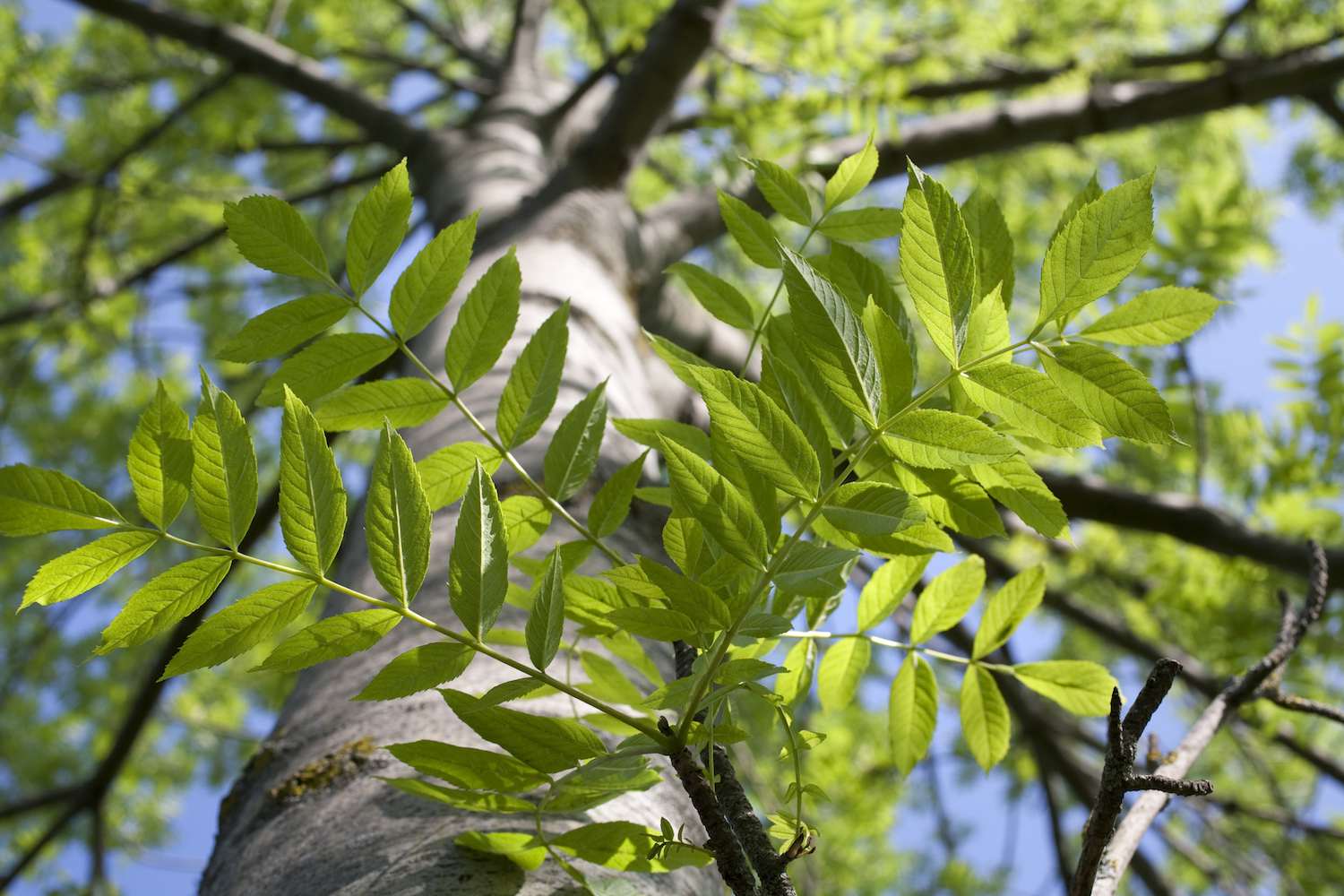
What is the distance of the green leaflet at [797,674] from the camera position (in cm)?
83

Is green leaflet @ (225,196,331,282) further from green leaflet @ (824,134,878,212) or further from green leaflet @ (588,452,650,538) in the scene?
green leaflet @ (824,134,878,212)

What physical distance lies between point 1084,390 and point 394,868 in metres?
0.64

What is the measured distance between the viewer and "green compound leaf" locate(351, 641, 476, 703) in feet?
2.01

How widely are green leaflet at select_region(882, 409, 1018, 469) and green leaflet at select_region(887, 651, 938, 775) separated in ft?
1.12

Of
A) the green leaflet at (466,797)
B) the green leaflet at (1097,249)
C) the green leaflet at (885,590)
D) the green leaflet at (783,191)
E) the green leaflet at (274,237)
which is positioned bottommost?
the green leaflet at (466,797)

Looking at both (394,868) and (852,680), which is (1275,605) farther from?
(394,868)

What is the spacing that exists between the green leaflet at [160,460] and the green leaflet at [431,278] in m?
0.19

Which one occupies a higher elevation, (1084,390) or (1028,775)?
(1028,775)

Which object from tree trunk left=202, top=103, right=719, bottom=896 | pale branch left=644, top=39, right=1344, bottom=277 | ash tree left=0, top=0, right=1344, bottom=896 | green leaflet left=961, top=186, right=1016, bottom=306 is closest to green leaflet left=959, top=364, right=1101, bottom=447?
ash tree left=0, top=0, right=1344, bottom=896

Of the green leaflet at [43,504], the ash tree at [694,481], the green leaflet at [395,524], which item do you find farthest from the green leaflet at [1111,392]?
the green leaflet at [43,504]

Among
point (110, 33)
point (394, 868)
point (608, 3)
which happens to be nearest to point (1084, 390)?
point (394, 868)

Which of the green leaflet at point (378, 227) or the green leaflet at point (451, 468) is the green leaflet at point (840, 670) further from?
the green leaflet at point (378, 227)

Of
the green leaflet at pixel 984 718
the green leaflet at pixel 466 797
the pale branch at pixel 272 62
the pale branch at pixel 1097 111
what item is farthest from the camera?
the pale branch at pixel 272 62

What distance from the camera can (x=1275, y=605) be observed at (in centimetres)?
256
